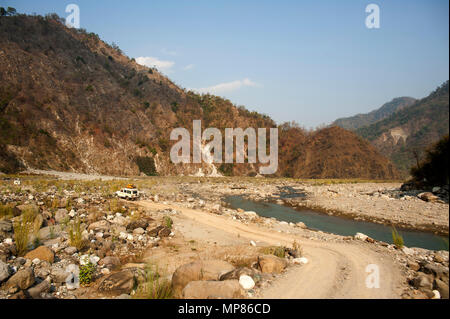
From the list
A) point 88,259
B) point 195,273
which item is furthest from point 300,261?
point 88,259

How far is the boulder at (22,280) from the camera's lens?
701 cm

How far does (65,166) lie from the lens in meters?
44.1

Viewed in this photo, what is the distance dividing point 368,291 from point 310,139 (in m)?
78.0

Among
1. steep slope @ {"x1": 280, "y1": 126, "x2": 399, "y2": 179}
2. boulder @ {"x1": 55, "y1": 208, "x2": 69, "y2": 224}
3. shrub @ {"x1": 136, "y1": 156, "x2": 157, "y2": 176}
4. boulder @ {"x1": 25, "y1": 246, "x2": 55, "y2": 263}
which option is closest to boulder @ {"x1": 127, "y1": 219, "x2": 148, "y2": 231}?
boulder @ {"x1": 55, "y1": 208, "x2": 69, "y2": 224}

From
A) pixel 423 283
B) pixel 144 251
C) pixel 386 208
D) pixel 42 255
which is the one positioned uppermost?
pixel 423 283

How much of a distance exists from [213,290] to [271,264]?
2.86 meters

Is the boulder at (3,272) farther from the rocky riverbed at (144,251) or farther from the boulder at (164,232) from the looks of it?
the boulder at (164,232)

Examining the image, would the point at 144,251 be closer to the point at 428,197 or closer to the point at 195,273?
the point at 195,273

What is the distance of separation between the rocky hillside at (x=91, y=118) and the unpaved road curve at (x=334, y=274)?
131ft

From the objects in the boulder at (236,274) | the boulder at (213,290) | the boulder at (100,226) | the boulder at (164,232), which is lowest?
the boulder at (164,232)

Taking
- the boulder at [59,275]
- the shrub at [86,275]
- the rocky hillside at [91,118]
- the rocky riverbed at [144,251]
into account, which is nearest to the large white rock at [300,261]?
the rocky riverbed at [144,251]

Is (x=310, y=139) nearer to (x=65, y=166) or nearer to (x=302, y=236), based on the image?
A: (x=65, y=166)

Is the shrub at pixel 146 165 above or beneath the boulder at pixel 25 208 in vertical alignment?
above

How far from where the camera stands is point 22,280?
712 cm
